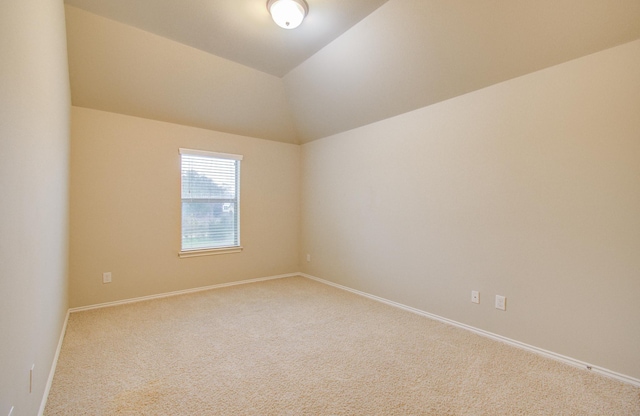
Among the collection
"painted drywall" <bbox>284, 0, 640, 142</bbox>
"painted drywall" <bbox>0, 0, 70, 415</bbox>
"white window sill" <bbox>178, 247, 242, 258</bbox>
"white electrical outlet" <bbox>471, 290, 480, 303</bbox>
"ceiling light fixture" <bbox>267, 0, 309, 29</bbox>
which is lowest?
"white electrical outlet" <bbox>471, 290, 480, 303</bbox>

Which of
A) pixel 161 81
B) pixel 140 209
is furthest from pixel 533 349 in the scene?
pixel 161 81

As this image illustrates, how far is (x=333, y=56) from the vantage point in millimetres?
3080

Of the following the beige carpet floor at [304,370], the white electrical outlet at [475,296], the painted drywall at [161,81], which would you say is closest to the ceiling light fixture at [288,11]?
the painted drywall at [161,81]

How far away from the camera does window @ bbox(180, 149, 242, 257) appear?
12.9ft

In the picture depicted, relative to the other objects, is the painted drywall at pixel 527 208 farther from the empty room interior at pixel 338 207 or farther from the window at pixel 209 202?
the window at pixel 209 202

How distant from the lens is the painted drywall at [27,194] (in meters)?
1.01

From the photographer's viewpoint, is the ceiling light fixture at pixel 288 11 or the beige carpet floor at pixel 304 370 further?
the ceiling light fixture at pixel 288 11

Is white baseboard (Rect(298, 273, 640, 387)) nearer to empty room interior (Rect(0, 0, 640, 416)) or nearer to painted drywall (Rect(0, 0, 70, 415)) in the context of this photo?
empty room interior (Rect(0, 0, 640, 416))

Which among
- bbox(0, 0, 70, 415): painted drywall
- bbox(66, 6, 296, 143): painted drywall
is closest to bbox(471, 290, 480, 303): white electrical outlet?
bbox(0, 0, 70, 415): painted drywall

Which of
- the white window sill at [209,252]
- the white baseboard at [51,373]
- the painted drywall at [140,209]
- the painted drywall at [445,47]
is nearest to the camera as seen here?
the white baseboard at [51,373]

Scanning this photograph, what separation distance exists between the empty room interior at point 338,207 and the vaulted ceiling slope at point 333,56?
2 cm

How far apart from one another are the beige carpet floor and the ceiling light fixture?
2.72 metres

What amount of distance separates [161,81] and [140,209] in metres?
1.54

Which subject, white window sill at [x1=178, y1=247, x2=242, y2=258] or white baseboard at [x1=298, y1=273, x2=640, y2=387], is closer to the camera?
white baseboard at [x1=298, y1=273, x2=640, y2=387]
